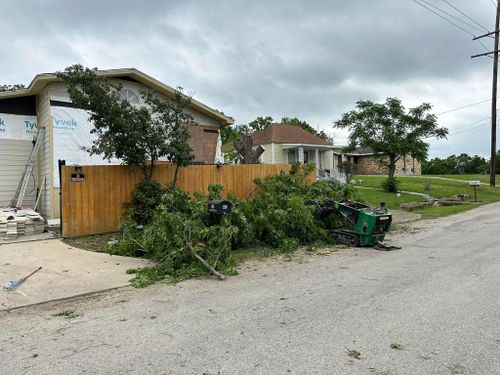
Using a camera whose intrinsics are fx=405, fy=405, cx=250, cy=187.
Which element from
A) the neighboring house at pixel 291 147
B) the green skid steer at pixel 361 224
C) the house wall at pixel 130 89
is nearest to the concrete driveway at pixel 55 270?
the green skid steer at pixel 361 224

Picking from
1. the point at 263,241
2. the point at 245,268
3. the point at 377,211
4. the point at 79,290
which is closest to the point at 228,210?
the point at 245,268

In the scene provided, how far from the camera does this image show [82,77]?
10234 mm

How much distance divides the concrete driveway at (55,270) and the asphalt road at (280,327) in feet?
1.76

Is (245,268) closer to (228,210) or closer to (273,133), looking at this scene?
(228,210)

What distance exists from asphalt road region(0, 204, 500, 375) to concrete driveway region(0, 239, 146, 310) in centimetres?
54

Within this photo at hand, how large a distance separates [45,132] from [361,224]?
34.6ft

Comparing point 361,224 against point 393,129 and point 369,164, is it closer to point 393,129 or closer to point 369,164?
point 393,129

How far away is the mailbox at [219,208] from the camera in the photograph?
7969mm

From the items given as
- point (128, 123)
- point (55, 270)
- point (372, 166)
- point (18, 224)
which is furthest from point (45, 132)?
point (372, 166)

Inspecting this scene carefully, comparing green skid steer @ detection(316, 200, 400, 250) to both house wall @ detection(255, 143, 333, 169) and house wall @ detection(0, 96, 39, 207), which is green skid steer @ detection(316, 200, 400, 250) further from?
house wall @ detection(255, 143, 333, 169)

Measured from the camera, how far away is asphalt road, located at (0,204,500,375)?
3723 millimetres

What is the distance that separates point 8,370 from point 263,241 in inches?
273

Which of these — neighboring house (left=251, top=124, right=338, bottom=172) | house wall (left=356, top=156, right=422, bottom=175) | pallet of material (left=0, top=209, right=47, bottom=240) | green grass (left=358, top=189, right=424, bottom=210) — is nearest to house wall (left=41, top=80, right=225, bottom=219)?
pallet of material (left=0, top=209, right=47, bottom=240)

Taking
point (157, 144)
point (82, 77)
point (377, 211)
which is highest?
point (82, 77)
